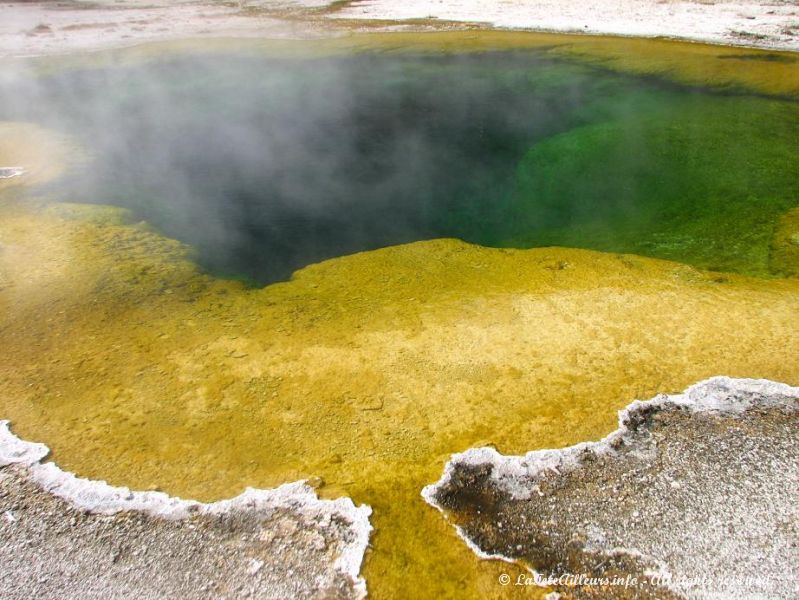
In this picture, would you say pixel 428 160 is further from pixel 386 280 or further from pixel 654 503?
pixel 654 503

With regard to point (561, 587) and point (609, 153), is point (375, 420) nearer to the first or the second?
point (561, 587)

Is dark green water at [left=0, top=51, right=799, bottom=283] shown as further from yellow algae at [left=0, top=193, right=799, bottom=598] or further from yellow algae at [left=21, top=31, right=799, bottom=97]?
yellow algae at [left=21, top=31, right=799, bottom=97]

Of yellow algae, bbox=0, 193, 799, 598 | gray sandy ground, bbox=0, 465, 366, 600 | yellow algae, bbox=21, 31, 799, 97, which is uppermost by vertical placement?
yellow algae, bbox=21, 31, 799, 97

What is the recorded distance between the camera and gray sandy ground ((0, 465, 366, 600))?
2.92 m

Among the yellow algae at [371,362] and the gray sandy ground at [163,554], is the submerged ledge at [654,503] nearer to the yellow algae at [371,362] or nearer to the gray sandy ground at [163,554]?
the yellow algae at [371,362]

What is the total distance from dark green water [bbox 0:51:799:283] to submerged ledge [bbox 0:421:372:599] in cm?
294

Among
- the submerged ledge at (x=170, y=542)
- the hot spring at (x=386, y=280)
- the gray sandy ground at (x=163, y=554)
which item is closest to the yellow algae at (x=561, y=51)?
the hot spring at (x=386, y=280)

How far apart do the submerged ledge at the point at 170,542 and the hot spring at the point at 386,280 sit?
5.3 inches

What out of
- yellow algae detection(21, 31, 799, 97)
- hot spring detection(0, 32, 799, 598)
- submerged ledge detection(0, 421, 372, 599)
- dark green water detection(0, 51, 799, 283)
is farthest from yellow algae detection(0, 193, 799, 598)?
yellow algae detection(21, 31, 799, 97)

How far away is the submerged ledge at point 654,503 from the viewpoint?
294 cm

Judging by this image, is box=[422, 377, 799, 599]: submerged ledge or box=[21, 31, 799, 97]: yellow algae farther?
box=[21, 31, 799, 97]: yellow algae

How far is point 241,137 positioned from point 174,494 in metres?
7.84

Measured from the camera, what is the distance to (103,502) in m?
3.34

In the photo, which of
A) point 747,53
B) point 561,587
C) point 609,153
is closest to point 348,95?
point 609,153
